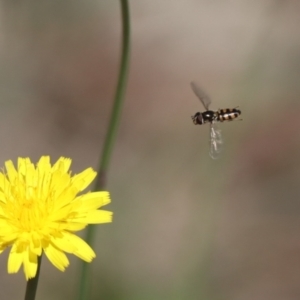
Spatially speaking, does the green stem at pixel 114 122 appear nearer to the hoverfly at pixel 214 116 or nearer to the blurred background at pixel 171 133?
the hoverfly at pixel 214 116

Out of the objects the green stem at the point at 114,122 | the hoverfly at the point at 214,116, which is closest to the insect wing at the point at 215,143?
the hoverfly at the point at 214,116

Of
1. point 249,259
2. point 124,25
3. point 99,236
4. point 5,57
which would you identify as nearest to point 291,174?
point 249,259

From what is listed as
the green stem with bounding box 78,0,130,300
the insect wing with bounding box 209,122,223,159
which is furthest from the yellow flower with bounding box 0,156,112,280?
the insect wing with bounding box 209,122,223,159

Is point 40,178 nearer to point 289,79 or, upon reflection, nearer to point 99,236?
point 99,236

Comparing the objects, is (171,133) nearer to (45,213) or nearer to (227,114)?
(227,114)

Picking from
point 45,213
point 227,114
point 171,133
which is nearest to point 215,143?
point 227,114

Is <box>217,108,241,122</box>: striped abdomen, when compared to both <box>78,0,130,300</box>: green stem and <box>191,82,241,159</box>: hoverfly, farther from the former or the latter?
<box>78,0,130,300</box>: green stem
